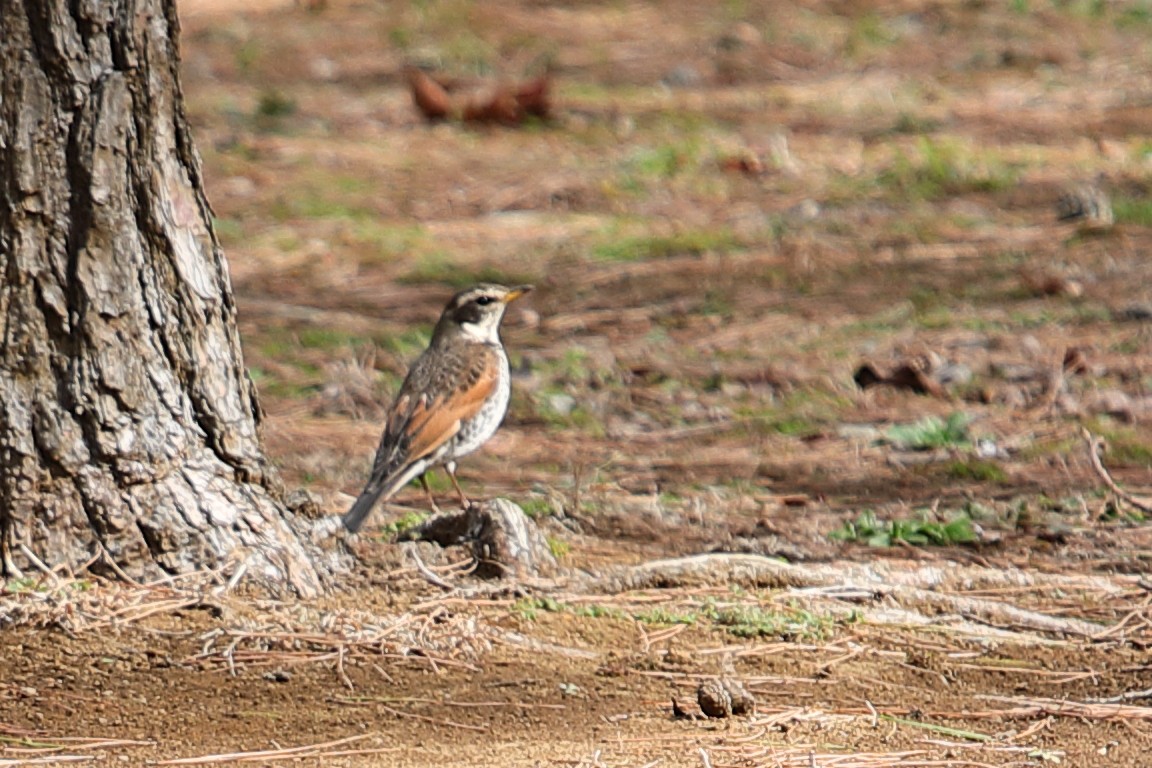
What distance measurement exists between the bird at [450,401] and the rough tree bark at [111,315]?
3.03ft

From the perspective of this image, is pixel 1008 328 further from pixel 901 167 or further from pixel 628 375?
pixel 901 167

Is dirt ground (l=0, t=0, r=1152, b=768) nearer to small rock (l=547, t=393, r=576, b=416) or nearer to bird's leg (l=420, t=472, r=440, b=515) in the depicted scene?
small rock (l=547, t=393, r=576, b=416)

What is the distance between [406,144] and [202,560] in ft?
26.7

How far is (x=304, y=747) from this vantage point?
3547 millimetres

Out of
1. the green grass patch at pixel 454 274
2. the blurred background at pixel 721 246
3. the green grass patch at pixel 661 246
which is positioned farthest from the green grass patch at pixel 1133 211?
the green grass patch at pixel 454 274

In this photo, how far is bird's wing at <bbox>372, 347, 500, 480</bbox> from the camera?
591cm

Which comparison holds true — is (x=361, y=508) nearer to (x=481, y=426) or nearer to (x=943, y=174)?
(x=481, y=426)

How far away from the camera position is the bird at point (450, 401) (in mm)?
5848

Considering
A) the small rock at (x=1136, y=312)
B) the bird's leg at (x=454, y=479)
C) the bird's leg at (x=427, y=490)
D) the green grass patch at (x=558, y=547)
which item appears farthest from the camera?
the small rock at (x=1136, y=312)

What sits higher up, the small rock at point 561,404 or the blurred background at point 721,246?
the blurred background at point 721,246

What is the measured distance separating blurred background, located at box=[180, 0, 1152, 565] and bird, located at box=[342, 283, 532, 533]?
0.56ft

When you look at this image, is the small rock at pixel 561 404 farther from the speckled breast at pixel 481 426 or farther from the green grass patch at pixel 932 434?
the green grass patch at pixel 932 434

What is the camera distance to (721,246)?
9.78 metres

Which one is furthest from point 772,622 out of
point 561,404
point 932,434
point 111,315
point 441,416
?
point 561,404
